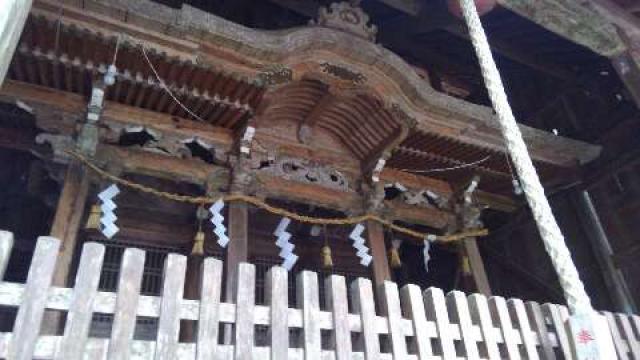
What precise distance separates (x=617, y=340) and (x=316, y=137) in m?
4.77

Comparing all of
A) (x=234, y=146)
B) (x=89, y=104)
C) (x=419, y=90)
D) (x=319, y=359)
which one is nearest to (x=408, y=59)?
(x=419, y=90)

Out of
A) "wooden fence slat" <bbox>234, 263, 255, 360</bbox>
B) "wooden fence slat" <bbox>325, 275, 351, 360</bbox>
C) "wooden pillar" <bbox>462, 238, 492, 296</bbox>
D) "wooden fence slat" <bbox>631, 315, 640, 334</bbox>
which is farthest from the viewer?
"wooden pillar" <bbox>462, 238, 492, 296</bbox>

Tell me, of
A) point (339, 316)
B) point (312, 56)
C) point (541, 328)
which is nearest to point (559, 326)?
point (541, 328)

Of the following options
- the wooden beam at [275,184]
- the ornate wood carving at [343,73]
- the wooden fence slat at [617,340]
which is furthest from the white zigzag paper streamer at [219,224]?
the wooden fence slat at [617,340]

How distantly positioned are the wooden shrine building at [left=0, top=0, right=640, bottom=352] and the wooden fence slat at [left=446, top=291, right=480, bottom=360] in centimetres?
196

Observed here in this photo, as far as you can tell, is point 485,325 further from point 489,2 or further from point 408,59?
point 408,59

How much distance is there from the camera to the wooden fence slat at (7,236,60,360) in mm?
2350

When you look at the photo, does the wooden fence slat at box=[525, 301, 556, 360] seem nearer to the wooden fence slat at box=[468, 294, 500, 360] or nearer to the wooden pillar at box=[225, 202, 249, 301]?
the wooden fence slat at box=[468, 294, 500, 360]

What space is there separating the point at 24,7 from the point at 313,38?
160 inches

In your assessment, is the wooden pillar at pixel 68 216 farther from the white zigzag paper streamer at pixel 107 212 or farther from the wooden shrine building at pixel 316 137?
the white zigzag paper streamer at pixel 107 212

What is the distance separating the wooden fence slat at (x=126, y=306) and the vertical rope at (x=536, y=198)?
2.57m

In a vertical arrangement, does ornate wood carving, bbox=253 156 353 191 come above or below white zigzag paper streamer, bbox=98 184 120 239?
above

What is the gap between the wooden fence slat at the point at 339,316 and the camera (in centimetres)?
311

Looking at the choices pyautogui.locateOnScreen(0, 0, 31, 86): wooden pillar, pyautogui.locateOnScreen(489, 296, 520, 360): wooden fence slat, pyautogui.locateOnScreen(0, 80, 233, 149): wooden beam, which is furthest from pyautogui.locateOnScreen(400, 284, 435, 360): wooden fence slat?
pyautogui.locateOnScreen(0, 80, 233, 149): wooden beam
